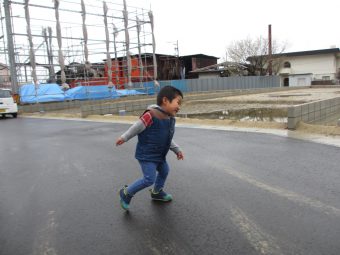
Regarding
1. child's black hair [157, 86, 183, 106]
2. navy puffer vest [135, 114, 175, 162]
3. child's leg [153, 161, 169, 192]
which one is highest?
child's black hair [157, 86, 183, 106]

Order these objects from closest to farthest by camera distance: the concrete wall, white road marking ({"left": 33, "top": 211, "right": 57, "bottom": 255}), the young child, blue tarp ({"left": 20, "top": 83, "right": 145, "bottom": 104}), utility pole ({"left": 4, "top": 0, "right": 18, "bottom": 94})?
white road marking ({"left": 33, "top": 211, "right": 57, "bottom": 255}) → the young child → the concrete wall → utility pole ({"left": 4, "top": 0, "right": 18, "bottom": 94}) → blue tarp ({"left": 20, "top": 83, "right": 145, "bottom": 104})

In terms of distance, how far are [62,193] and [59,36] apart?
59.5ft

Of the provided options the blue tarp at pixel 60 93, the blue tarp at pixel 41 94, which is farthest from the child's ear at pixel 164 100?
the blue tarp at pixel 60 93

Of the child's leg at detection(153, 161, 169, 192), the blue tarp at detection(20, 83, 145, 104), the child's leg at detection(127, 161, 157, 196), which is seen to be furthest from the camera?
the blue tarp at detection(20, 83, 145, 104)

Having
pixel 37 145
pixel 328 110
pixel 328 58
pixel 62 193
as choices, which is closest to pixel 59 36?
pixel 37 145

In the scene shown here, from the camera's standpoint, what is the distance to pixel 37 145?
879 cm

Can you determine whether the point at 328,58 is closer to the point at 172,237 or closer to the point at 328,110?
the point at 328,110

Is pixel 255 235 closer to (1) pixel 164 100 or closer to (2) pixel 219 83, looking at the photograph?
(1) pixel 164 100

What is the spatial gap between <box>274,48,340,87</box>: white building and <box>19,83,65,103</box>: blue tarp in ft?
133

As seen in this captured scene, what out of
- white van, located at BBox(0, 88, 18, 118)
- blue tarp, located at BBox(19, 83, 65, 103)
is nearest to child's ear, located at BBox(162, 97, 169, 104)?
white van, located at BBox(0, 88, 18, 118)

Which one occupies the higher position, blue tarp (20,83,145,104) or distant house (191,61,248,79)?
distant house (191,61,248,79)

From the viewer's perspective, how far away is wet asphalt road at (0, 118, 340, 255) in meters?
3.04

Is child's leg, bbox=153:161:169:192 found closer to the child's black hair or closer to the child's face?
the child's face

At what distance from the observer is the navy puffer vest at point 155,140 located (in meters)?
3.70
